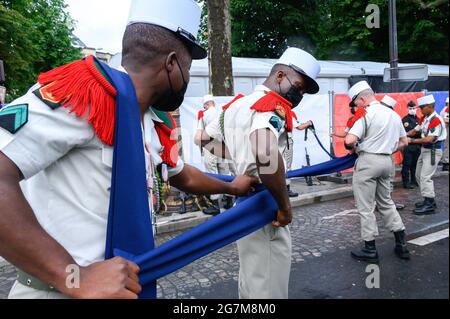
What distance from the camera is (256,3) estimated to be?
2016 centimetres

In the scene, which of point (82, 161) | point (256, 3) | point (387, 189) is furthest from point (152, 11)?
point (256, 3)

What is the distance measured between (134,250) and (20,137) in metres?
0.51

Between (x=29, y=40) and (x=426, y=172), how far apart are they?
18024mm

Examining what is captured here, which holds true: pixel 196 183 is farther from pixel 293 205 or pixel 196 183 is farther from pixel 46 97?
pixel 293 205

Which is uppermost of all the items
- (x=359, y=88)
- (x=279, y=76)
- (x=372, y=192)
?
(x=279, y=76)

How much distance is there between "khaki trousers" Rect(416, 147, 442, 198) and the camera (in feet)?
22.7

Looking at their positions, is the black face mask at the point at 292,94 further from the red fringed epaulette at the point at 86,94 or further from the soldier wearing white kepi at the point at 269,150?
the red fringed epaulette at the point at 86,94

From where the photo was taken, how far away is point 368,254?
15.6 ft

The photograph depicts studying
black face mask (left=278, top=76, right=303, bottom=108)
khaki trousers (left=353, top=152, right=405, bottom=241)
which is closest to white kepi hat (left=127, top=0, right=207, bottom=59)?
black face mask (left=278, top=76, right=303, bottom=108)

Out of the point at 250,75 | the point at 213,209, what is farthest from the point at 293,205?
the point at 250,75

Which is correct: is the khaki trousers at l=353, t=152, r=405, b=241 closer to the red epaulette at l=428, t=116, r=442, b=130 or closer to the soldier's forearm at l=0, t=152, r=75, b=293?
the red epaulette at l=428, t=116, r=442, b=130

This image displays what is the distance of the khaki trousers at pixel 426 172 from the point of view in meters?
6.92

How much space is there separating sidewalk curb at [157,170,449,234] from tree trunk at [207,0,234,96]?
8.39ft
